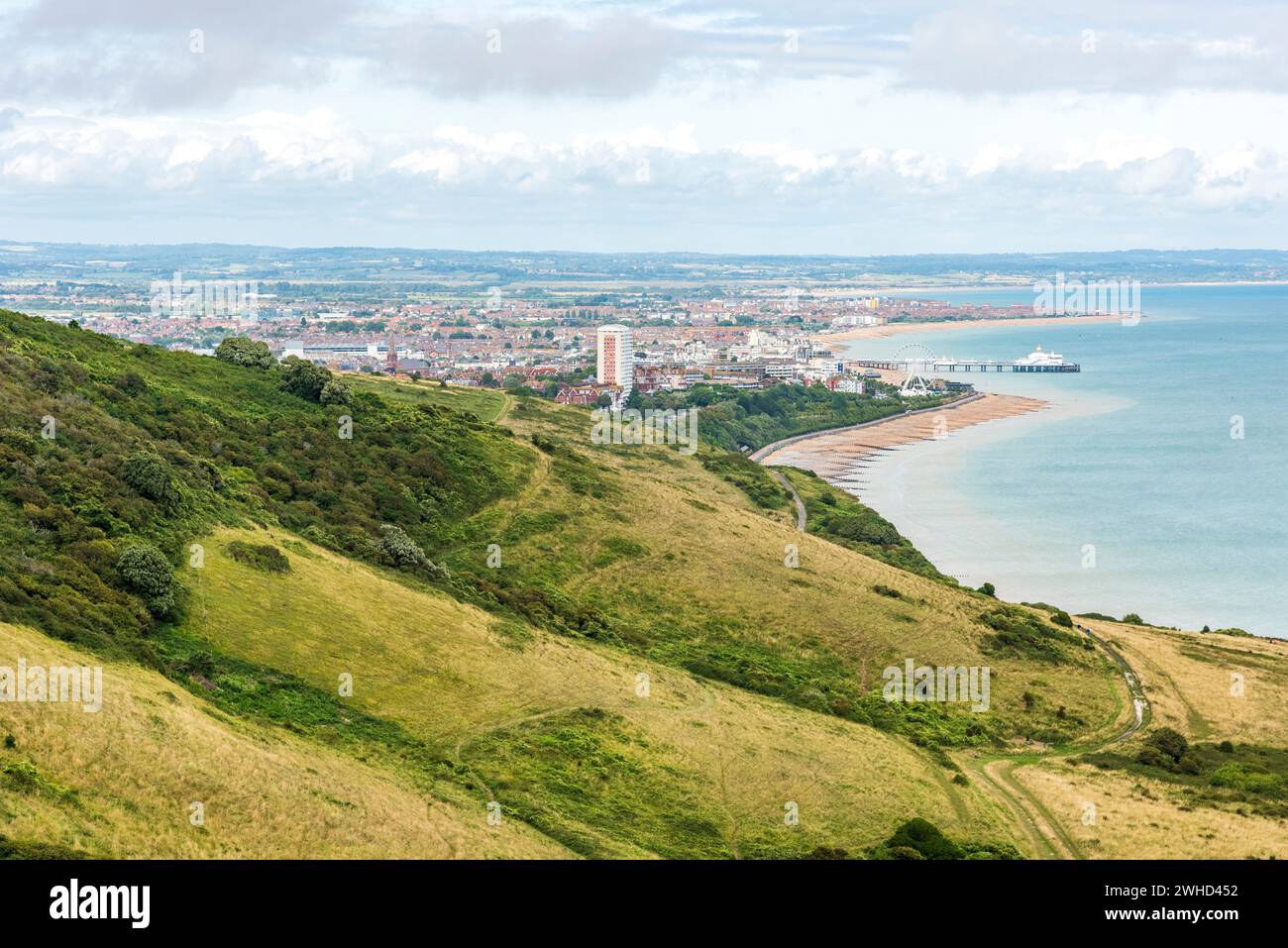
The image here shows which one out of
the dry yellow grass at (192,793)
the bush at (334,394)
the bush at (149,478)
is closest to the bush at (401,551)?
the bush at (149,478)

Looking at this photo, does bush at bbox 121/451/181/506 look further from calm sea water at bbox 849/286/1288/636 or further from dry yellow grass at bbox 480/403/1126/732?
calm sea water at bbox 849/286/1288/636

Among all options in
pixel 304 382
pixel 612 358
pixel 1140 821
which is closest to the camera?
pixel 1140 821

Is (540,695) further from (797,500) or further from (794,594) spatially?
(797,500)

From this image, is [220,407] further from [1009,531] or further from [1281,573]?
[1281,573]

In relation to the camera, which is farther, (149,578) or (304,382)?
(304,382)

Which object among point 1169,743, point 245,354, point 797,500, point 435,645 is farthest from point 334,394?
point 1169,743
